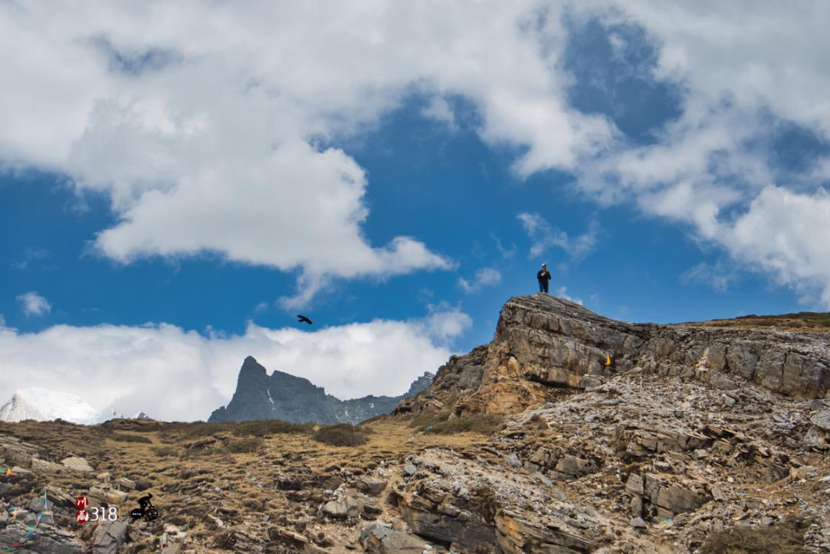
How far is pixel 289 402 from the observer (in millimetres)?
158250

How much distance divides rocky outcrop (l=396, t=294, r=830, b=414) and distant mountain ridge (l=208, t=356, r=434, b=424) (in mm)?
109452

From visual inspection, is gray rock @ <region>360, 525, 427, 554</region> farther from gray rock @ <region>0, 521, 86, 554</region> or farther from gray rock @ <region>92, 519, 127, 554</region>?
gray rock @ <region>0, 521, 86, 554</region>

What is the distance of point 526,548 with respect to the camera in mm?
23500

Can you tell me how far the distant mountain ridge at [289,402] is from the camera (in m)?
153

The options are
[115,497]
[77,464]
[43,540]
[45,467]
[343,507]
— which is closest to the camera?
[43,540]

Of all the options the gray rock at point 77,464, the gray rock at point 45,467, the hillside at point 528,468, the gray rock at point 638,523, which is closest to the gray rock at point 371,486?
the hillside at point 528,468

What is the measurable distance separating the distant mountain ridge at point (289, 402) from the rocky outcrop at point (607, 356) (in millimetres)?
109452

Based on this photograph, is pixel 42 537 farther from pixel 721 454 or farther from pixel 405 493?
pixel 721 454

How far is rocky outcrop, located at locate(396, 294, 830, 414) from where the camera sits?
3509cm

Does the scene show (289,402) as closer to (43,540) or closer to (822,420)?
(43,540)

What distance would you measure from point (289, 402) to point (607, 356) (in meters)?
127

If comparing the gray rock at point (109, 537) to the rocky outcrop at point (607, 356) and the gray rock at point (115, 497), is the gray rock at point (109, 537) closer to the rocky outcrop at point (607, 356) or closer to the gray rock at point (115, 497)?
the gray rock at point (115, 497)

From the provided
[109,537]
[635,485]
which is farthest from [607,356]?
[109,537]

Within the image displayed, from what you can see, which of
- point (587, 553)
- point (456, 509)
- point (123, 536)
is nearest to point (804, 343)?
point (587, 553)
